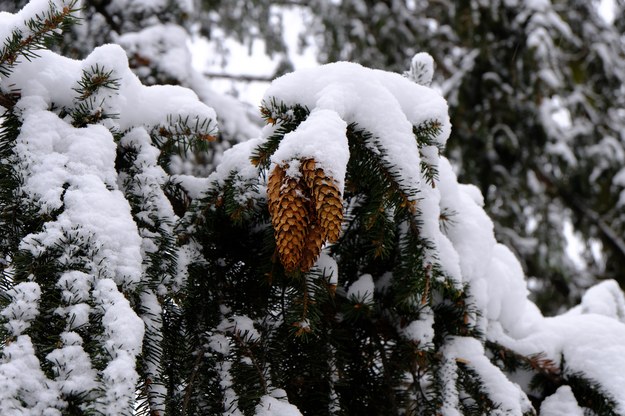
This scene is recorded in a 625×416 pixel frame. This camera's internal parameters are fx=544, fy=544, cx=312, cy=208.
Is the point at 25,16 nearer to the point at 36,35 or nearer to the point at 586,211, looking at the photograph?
the point at 36,35

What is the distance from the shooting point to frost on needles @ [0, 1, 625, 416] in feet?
2.82

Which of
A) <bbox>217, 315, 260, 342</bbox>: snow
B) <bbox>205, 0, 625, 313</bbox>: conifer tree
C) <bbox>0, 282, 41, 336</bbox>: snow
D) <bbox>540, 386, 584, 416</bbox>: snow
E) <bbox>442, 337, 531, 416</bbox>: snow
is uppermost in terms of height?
<bbox>0, 282, 41, 336</bbox>: snow

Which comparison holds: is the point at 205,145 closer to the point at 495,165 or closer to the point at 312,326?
the point at 312,326

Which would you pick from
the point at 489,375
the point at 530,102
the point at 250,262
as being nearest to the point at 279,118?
the point at 250,262

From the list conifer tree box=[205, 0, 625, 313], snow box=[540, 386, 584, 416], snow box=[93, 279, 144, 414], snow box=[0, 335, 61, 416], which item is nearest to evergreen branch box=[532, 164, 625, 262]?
conifer tree box=[205, 0, 625, 313]

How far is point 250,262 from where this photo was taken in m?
1.30

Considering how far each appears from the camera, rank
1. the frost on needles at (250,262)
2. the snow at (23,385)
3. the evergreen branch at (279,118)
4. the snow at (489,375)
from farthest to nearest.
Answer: the snow at (489,375) → the evergreen branch at (279,118) → the frost on needles at (250,262) → the snow at (23,385)

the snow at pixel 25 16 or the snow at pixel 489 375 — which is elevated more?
the snow at pixel 25 16

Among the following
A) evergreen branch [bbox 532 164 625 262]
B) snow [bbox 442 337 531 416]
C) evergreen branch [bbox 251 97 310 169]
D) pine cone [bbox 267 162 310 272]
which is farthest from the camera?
evergreen branch [bbox 532 164 625 262]

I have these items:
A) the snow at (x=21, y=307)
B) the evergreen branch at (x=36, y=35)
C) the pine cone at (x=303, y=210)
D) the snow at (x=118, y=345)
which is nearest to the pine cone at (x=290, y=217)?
the pine cone at (x=303, y=210)

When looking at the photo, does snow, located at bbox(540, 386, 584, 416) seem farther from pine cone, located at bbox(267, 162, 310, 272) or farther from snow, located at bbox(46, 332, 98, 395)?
snow, located at bbox(46, 332, 98, 395)

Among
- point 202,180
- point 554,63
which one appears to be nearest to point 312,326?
point 202,180

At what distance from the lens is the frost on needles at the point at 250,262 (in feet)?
2.82

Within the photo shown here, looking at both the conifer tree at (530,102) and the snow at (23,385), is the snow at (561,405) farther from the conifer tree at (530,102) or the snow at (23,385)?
the conifer tree at (530,102)
